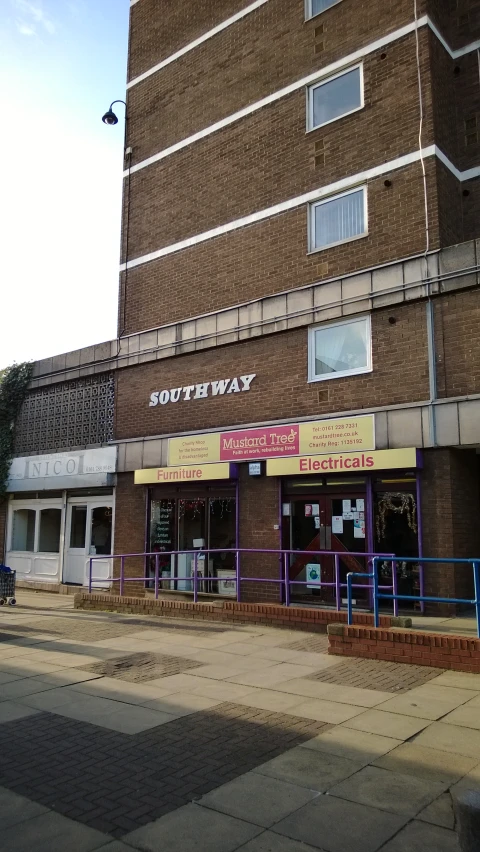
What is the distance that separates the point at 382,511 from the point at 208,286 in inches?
281

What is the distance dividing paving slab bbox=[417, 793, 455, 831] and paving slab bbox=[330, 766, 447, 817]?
0.04 meters

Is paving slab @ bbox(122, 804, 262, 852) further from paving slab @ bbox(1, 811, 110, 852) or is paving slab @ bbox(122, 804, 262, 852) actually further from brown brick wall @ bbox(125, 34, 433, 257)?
brown brick wall @ bbox(125, 34, 433, 257)

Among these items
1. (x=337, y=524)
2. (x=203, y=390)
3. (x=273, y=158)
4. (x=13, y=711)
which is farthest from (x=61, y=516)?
(x=13, y=711)

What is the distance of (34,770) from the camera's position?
5.12 metres

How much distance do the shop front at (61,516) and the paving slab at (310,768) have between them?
1264 cm

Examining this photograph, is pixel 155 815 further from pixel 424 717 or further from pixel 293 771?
pixel 424 717

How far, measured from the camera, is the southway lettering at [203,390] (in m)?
14.9

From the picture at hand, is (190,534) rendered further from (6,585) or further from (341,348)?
(341,348)

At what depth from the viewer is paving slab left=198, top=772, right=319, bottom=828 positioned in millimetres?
4219

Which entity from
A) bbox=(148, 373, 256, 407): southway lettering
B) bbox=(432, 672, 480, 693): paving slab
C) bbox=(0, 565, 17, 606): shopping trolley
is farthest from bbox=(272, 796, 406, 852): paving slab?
bbox=(0, 565, 17, 606): shopping trolley

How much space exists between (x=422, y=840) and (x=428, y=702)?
292 cm

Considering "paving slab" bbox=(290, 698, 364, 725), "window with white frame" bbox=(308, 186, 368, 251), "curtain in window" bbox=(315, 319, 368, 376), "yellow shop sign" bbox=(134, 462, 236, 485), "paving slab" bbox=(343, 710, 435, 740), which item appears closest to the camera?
"paving slab" bbox=(343, 710, 435, 740)

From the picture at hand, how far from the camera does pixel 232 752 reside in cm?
532

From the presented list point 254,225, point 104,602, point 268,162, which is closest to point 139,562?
point 104,602
